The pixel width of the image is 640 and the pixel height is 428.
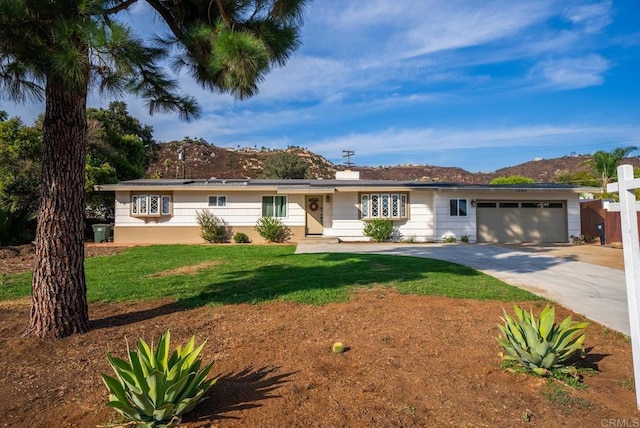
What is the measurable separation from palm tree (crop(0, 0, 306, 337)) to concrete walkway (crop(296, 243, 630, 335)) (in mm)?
5816

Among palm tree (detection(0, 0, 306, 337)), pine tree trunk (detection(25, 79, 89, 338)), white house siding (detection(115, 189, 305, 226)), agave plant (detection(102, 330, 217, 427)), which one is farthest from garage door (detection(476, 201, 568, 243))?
agave plant (detection(102, 330, 217, 427))

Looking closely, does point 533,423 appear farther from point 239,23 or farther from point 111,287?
point 111,287

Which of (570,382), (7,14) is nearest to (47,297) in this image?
(7,14)

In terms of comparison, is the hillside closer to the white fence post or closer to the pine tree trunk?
the pine tree trunk

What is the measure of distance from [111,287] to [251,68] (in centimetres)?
524

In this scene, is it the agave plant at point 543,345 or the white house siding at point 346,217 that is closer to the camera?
the agave plant at point 543,345

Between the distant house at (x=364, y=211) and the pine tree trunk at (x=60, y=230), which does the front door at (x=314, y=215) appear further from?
the pine tree trunk at (x=60, y=230)

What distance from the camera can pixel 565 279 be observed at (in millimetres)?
8102

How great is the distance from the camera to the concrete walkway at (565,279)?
565 centimetres

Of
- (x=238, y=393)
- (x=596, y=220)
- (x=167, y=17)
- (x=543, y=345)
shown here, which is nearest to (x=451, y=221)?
(x=596, y=220)

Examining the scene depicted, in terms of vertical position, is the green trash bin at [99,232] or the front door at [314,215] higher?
the front door at [314,215]

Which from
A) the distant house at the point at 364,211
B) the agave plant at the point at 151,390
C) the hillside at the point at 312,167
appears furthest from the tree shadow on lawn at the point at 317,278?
the hillside at the point at 312,167

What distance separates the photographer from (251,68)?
13.2 feet

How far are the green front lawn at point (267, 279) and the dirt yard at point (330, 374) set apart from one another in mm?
1116
